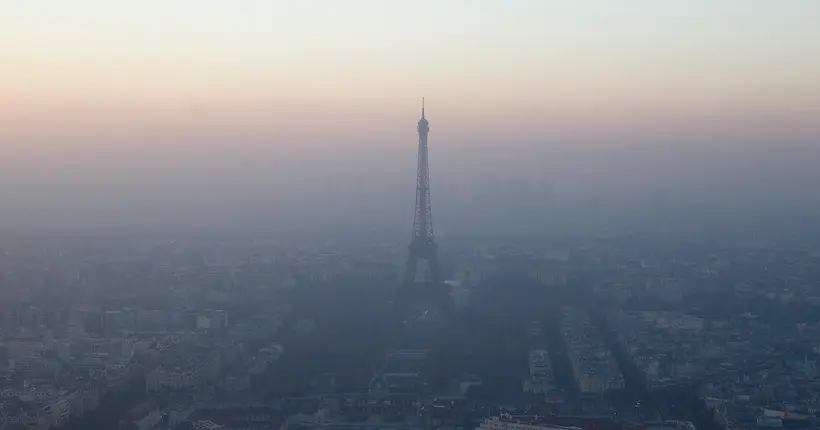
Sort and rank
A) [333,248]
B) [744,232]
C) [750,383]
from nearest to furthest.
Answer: [750,383] → [333,248] → [744,232]

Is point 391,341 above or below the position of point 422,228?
below

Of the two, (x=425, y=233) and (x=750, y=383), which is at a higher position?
(x=425, y=233)

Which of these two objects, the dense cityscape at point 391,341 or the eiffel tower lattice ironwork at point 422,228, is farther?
the eiffel tower lattice ironwork at point 422,228

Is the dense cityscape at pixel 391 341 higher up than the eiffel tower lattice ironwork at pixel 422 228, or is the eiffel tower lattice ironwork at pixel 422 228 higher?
the eiffel tower lattice ironwork at pixel 422 228

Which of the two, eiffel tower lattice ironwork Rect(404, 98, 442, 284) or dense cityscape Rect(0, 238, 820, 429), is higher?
eiffel tower lattice ironwork Rect(404, 98, 442, 284)

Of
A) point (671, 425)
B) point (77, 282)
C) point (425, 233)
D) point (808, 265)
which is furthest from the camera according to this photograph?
point (808, 265)

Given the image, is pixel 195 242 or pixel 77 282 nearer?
pixel 77 282

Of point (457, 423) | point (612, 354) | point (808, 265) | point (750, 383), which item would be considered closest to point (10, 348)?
point (457, 423)

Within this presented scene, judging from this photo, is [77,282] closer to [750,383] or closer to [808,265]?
[750,383]

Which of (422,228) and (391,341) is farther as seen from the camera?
(422,228)

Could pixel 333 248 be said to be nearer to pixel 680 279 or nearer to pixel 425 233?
pixel 425 233

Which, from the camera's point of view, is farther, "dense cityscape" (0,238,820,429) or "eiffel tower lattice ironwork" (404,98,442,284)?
"eiffel tower lattice ironwork" (404,98,442,284)
